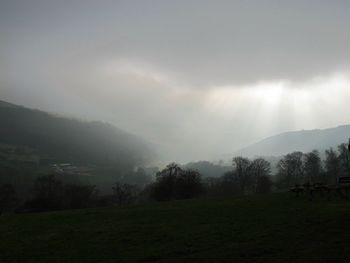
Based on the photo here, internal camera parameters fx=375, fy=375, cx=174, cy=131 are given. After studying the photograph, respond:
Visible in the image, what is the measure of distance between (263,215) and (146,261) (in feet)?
35.3

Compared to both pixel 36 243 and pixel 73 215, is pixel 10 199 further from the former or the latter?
pixel 36 243

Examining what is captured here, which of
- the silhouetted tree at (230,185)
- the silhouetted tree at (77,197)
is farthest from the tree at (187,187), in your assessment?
the silhouetted tree at (230,185)

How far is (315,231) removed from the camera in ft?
60.6

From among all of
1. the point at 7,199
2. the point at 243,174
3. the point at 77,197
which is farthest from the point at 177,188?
the point at 243,174

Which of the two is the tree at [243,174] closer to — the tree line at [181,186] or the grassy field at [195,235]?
the tree line at [181,186]

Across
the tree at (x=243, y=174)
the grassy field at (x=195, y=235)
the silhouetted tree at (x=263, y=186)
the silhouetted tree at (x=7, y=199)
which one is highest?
the tree at (x=243, y=174)

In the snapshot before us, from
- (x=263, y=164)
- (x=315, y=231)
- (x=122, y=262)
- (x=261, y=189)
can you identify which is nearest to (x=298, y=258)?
(x=315, y=231)

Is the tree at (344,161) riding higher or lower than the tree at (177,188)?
higher

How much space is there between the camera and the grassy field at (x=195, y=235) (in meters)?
15.6

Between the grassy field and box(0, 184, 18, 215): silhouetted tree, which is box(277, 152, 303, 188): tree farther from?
the grassy field

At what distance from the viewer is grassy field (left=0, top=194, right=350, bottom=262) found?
1561 centimetres

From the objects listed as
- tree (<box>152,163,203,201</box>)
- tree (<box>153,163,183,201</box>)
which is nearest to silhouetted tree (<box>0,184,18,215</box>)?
tree (<box>152,163,203,201</box>)

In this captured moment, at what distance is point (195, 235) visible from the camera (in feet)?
64.4

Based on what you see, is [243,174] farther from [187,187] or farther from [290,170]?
[187,187]
